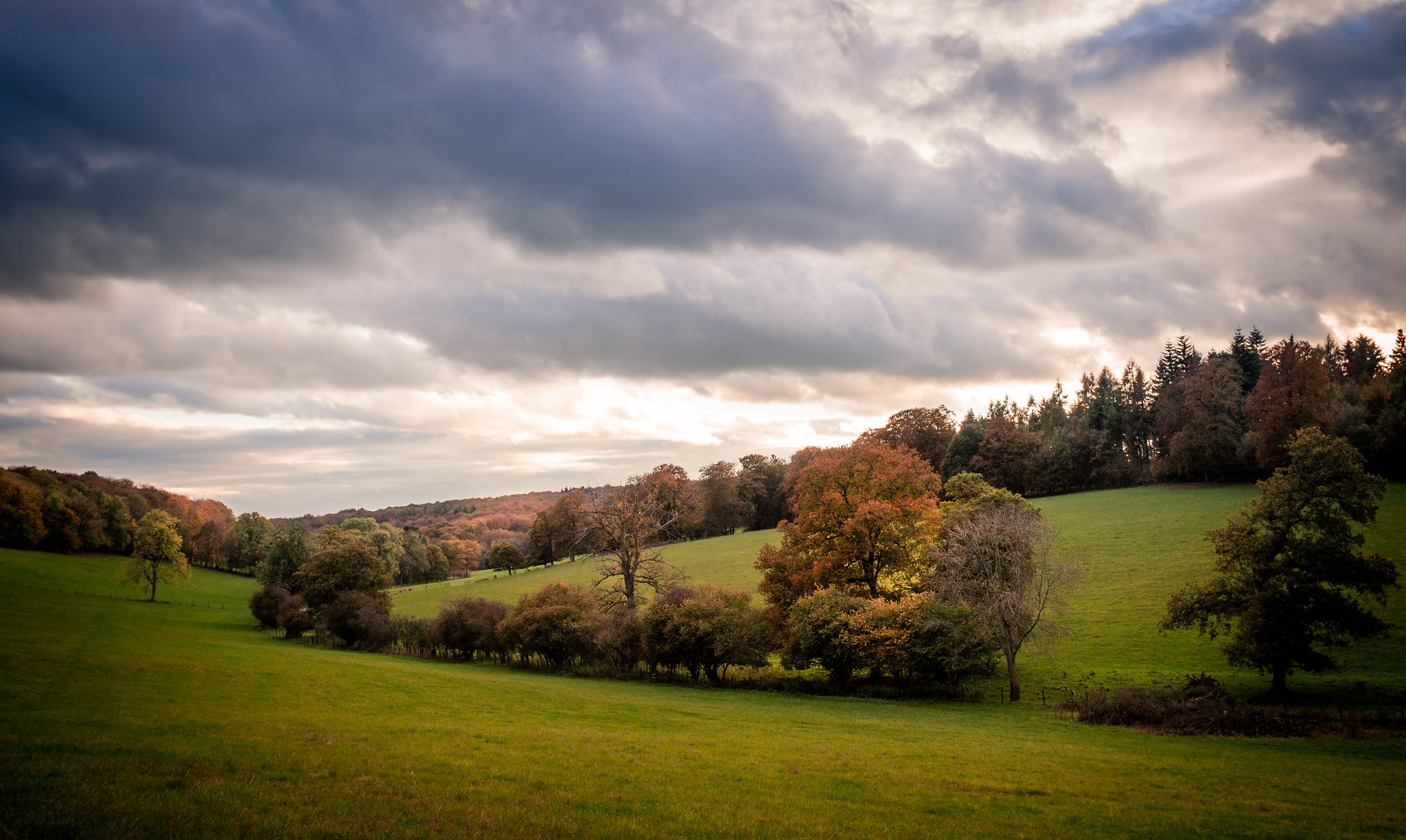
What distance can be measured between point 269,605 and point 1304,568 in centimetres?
8510

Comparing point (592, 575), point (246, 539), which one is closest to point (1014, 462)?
point (592, 575)

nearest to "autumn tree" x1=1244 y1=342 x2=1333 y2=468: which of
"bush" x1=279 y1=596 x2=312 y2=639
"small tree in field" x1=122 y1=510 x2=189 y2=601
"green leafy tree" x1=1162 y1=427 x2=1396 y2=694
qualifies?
"green leafy tree" x1=1162 y1=427 x2=1396 y2=694

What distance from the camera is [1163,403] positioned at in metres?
99.1

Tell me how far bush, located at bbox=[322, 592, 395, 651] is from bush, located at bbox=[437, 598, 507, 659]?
7290 mm

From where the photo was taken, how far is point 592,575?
90188 mm

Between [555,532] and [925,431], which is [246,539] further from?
[925,431]

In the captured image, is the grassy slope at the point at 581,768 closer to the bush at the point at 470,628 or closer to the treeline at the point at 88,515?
the bush at the point at 470,628

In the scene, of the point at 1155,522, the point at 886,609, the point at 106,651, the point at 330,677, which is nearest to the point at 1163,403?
the point at 1155,522

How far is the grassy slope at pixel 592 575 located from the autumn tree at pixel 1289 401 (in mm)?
59375

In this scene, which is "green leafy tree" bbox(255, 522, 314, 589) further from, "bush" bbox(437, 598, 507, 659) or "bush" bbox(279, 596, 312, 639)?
"bush" bbox(437, 598, 507, 659)

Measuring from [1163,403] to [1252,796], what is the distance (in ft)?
339

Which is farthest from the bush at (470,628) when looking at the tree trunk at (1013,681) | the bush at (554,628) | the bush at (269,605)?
the tree trunk at (1013,681)

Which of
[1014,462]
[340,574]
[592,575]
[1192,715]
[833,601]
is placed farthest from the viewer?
[1014,462]

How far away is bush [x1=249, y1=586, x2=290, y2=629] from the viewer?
222ft
